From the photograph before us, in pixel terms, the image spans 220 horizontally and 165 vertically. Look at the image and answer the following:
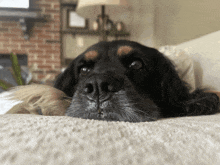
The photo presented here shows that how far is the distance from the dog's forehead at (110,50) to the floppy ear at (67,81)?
0.81 feet

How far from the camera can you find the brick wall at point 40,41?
4.79 meters

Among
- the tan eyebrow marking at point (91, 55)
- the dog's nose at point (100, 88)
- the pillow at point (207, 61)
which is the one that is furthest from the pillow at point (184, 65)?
the dog's nose at point (100, 88)

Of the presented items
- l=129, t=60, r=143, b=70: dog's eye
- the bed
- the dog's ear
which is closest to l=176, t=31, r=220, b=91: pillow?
the dog's ear

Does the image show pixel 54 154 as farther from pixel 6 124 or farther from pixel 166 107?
pixel 166 107

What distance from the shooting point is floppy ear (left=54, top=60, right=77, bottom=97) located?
129 cm

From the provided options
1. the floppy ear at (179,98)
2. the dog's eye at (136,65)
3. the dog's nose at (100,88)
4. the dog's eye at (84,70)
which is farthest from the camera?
the dog's eye at (84,70)

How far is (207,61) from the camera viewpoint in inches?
47.9

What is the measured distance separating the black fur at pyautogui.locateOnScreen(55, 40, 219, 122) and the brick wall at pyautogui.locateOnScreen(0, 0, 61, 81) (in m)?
3.91

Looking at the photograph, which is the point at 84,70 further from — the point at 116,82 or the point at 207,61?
the point at 207,61

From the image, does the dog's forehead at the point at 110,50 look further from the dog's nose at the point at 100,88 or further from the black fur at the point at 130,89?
the dog's nose at the point at 100,88

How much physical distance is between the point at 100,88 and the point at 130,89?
17cm

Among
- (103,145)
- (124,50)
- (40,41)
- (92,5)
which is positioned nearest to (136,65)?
(124,50)

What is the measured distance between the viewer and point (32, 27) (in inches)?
193

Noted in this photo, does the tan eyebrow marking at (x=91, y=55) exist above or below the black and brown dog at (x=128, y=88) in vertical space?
above
